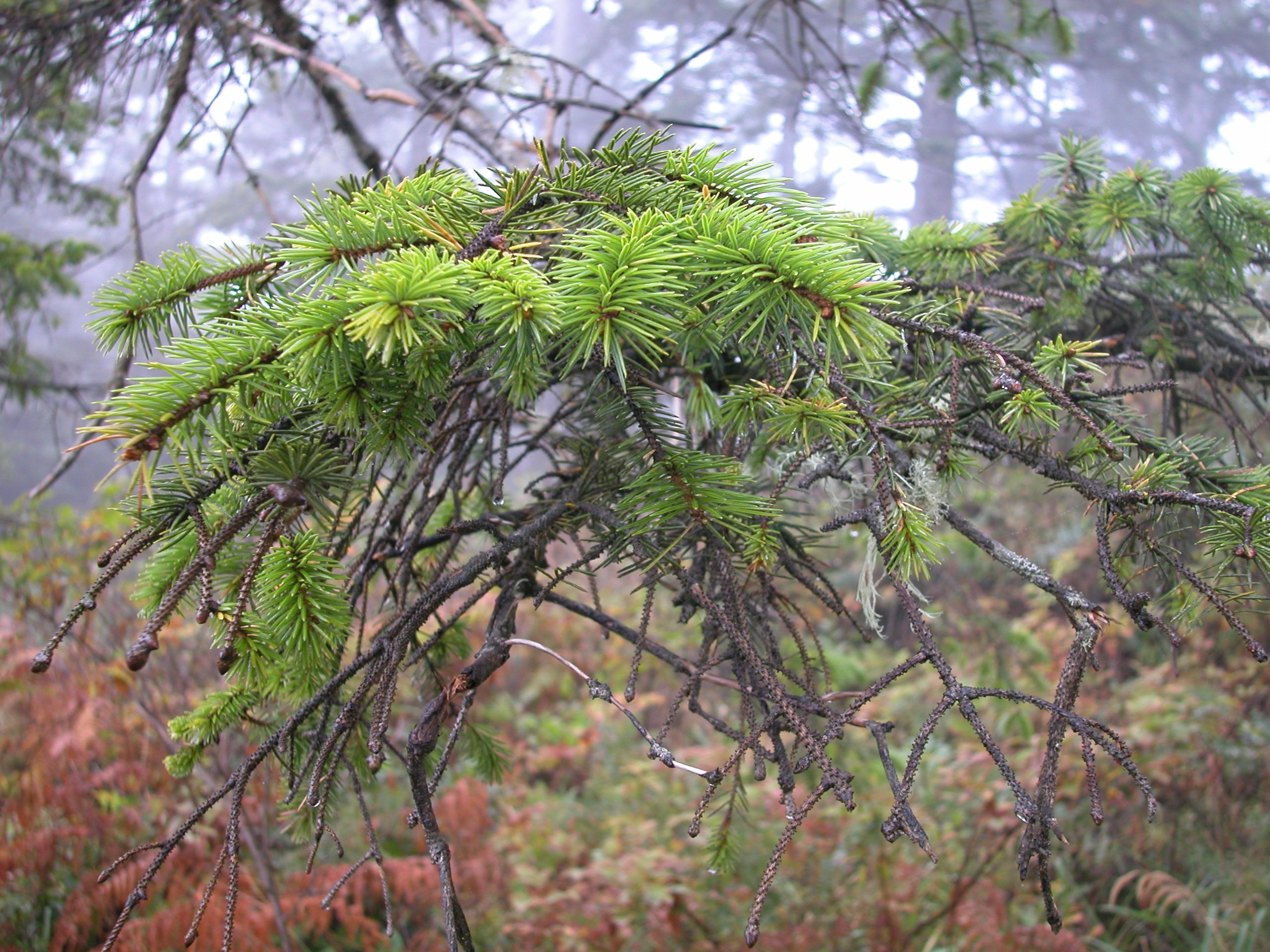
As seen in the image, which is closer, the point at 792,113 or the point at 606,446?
the point at 606,446

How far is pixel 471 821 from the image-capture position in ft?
11.4

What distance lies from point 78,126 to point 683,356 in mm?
4646

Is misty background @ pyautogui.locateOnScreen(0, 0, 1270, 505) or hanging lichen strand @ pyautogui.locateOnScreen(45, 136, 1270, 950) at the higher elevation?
misty background @ pyautogui.locateOnScreen(0, 0, 1270, 505)

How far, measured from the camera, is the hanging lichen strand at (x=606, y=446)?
63 centimetres

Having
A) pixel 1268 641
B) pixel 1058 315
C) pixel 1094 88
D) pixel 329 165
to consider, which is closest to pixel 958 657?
pixel 1268 641

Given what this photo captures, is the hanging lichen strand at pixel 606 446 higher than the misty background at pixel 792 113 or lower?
lower

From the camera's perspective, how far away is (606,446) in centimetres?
103

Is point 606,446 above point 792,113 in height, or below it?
below

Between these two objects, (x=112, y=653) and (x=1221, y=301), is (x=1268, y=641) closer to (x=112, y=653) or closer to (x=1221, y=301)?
(x=1221, y=301)

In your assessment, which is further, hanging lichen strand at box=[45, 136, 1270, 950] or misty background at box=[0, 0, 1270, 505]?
misty background at box=[0, 0, 1270, 505]

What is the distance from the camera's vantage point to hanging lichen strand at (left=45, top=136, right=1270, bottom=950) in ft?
2.07

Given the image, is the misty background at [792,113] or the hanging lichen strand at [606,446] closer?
the hanging lichen strand at [606,446]

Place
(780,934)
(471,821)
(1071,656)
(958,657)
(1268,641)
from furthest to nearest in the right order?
1. (958,657)
2. (1268,641)
3. (471,821)
4. (780,934)
5. (1071,656)

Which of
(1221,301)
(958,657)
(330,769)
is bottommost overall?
(330,769)
